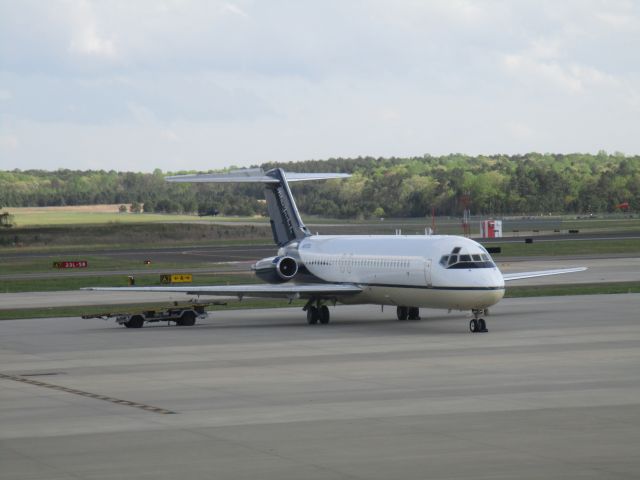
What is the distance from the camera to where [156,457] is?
19.0m

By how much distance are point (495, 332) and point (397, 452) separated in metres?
20.2

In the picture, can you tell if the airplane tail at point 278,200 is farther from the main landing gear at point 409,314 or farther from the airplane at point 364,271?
the main landing gear at point 409,314

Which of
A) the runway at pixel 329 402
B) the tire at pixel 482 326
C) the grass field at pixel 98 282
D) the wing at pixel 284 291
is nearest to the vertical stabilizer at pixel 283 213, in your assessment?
the wing at pixel 284 291

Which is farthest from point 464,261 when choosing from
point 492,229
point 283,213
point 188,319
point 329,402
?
point 492,229

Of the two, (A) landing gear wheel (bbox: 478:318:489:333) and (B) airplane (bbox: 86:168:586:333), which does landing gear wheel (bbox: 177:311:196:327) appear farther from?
(A) landing gear wheel (bbox: 478:318:489:333)

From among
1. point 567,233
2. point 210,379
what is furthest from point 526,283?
point 567,233

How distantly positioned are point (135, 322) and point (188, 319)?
204cm

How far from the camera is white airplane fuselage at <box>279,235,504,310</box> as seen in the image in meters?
39.1

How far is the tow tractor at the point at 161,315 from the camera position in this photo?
45.2 m

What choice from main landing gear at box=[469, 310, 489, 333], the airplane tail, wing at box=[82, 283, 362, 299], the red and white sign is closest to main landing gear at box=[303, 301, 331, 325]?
wing at box=[82, 283, 362, 299]

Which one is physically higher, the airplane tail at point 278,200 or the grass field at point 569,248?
the airplane tail at point 278,200

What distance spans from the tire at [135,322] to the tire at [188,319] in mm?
1592

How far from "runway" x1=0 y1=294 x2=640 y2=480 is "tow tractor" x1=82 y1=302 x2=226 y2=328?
114 inches

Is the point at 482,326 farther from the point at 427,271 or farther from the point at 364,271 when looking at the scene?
the point at 364,271
